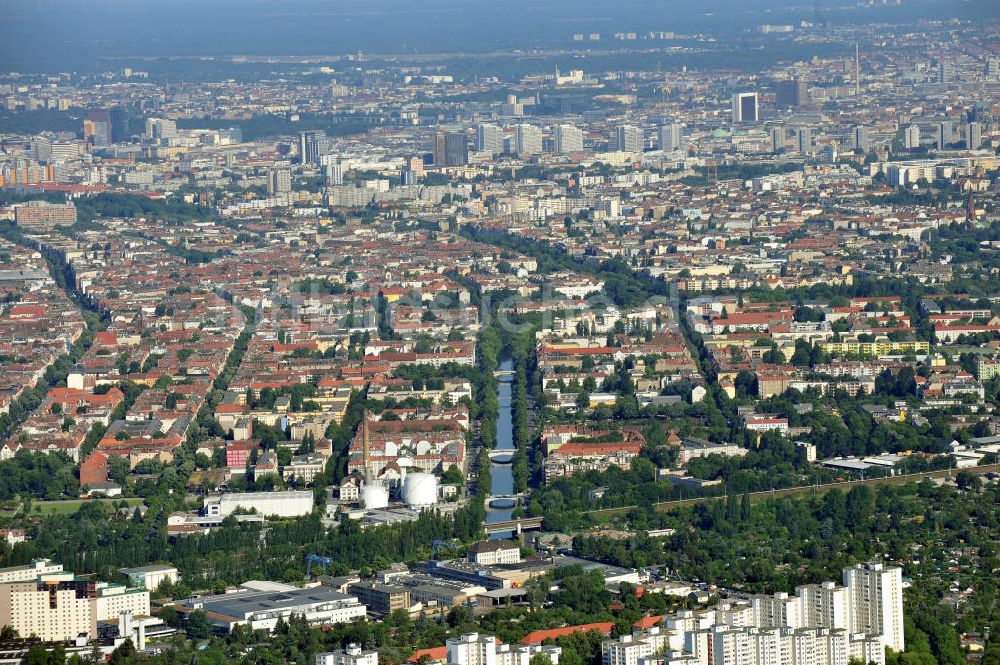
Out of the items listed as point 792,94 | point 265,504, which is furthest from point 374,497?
point 792,94

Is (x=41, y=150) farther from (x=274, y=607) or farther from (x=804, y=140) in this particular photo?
(x=274, y=607)

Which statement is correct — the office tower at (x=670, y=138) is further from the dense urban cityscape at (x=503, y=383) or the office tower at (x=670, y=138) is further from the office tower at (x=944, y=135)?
the office tower at (x=944, y=135)

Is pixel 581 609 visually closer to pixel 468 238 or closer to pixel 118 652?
pixel 118 652

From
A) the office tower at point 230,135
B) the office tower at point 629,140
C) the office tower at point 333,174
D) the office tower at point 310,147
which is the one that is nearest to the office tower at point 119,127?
the office tower at point 230,135

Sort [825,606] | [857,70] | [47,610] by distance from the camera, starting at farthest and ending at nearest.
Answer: [857,70] < [47,610] < [825,606]

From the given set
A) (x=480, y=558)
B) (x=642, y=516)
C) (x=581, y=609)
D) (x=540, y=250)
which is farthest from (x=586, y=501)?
(x=540, y=250)
